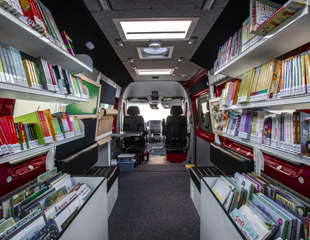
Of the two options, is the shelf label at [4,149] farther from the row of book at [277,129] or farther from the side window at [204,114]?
the side window at [204,114]

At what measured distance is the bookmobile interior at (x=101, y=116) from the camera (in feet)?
3.14

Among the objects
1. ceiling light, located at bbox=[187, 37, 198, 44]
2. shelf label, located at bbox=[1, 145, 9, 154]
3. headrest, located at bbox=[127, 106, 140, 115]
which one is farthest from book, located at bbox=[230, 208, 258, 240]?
headrest, located at bbox=[127, 106, 140, 115]

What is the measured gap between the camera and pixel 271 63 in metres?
1.16

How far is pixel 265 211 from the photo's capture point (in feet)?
3.54

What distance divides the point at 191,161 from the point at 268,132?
13.6 ft

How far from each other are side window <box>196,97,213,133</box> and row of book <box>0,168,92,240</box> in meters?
3.28

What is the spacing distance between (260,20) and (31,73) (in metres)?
1.91

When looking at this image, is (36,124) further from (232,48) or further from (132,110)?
(132,110)

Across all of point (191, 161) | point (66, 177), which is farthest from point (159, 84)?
point (66, 177)

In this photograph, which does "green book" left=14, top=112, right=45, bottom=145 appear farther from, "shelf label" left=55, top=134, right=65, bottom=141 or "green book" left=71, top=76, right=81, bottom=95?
"green book" left=71, top=76, right=81, bottom=95

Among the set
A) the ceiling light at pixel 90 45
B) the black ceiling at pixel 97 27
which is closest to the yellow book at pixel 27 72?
the black ceiling at pixel 97 27

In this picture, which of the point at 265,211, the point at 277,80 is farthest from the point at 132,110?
the point at 265,211

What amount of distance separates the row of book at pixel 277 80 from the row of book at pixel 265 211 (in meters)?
0.82

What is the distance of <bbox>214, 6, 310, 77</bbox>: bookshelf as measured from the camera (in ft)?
2.88
